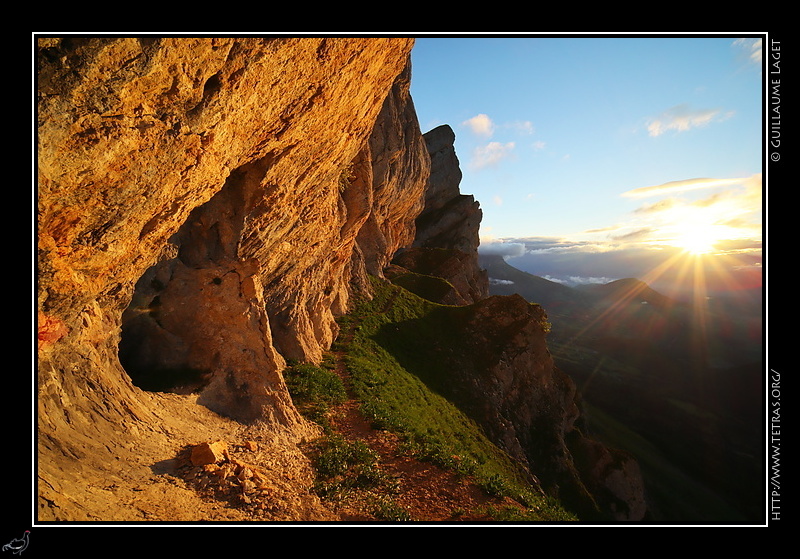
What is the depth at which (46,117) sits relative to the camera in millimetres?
6289

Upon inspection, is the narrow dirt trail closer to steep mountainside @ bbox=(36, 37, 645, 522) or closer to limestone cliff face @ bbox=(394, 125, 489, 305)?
steep mountainside @ bbox=(36, 37, 645, 522)

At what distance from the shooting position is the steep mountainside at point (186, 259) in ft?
23.0

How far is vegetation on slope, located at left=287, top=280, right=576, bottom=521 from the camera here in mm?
12747

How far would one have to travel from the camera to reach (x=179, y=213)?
1100 centimetres

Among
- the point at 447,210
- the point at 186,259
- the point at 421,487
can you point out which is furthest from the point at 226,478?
the point at 447,210

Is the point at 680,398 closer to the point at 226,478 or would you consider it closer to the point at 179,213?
the point at 226,478

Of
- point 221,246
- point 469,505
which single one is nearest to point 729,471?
point 469,505

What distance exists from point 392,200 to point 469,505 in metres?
41.1
